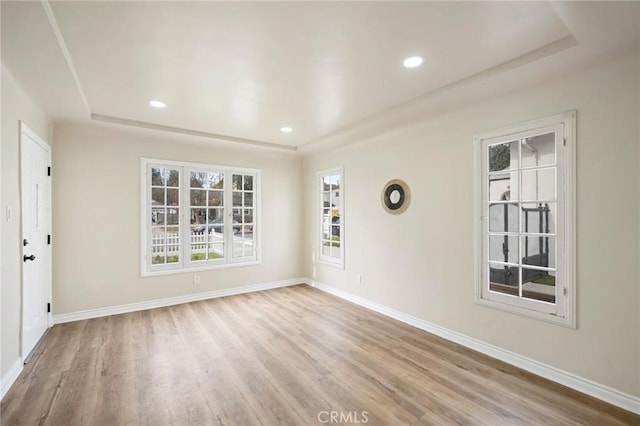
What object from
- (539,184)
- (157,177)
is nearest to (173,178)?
(157,177)

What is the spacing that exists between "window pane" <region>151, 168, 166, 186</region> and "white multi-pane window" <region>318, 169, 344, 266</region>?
259cm

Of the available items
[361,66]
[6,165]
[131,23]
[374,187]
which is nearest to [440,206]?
[374,187]

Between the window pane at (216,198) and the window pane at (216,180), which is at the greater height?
the window pane at (216,180)

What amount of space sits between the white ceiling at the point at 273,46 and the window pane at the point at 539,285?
178 centimetres

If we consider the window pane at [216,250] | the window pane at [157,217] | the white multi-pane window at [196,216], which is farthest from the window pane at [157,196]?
the window pane at [216,250]

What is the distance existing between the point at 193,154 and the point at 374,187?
115 inches

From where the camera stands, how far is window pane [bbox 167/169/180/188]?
461 centimetres

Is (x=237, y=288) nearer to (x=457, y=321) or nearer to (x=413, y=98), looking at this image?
(x=457, y=321)

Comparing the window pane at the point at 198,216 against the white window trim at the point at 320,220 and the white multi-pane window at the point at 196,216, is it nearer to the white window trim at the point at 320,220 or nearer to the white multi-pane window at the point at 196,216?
the white multi-pane window at the point at 196,216

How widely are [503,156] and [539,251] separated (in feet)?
3.12

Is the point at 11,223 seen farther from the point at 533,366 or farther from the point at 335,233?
the point at 533,366

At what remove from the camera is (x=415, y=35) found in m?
2.03

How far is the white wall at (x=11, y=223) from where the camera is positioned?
234 cm

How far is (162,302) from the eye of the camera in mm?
4508
